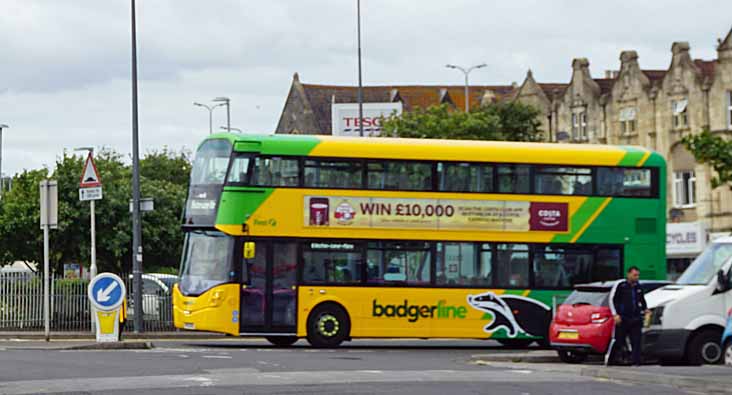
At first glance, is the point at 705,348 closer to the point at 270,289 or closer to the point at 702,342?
the point at 702,342

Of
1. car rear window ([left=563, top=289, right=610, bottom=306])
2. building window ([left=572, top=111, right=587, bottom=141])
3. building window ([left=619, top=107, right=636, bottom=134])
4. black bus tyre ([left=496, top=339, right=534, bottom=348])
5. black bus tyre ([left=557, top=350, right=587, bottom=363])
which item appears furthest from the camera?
building window ([left=572, top=111, right=587, bottom=141])

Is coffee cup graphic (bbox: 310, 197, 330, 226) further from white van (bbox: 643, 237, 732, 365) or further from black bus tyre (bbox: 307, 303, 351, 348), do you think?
white van (bbox: 643, 237, 732, 365)

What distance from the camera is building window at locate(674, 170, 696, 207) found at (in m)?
70.1

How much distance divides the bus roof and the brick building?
1419 inches

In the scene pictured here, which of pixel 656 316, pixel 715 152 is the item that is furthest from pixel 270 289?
pixel 715 152

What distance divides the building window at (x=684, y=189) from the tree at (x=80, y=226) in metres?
29.1

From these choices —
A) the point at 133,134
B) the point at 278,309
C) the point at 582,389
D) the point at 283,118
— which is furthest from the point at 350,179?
the point at 283,118

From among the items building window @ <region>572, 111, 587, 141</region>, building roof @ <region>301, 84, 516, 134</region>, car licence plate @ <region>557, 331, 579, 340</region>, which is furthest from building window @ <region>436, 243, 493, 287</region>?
building roof @ <region>301, 84, 516, 134</region>

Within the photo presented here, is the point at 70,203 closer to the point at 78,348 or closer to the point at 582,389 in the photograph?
the point at 78,348

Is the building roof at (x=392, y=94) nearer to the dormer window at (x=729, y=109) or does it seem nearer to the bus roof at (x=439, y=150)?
the dormer window at (x=729, y=109)

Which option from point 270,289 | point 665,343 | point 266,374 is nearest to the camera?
point 266,374

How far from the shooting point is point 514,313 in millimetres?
31422

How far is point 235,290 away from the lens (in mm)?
29938

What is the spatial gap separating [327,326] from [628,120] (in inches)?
1836
